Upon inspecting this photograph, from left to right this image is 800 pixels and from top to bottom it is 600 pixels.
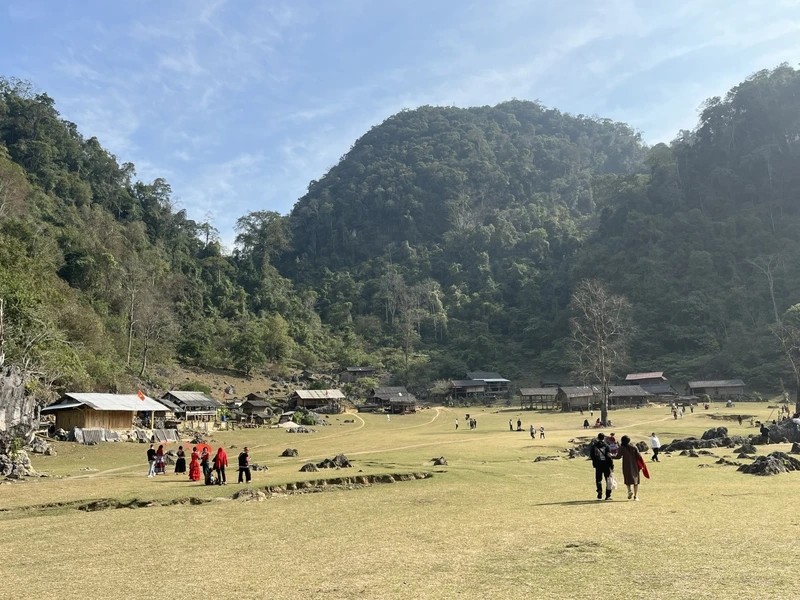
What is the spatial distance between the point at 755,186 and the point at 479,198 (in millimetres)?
84391

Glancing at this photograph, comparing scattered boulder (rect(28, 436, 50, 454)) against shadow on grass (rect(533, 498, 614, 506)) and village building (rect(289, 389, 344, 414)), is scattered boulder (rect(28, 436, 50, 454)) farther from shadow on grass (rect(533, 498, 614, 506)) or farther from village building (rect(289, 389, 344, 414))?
village building (rect(289, 389, 344, 414))

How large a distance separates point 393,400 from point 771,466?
63721mm

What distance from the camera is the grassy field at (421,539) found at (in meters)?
7.80

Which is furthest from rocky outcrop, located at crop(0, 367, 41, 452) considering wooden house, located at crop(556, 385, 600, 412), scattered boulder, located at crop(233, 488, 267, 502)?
wooden house, located at crop(556, 385, 600, 412)

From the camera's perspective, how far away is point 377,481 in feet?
70.2

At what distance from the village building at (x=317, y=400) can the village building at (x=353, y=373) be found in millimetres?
19194

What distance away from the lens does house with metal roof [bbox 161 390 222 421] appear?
60969 millimetres

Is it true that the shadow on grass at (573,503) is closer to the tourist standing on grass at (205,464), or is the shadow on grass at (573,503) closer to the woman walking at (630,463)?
the woman walking at (630,463)

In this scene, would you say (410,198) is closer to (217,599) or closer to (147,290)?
(147,290)

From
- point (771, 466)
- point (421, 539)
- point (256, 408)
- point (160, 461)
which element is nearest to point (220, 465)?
point (160, 461)

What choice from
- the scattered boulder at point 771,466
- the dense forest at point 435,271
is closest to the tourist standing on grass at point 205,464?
the scattered boulder at point 771,466

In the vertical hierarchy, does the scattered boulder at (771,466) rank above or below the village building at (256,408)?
above

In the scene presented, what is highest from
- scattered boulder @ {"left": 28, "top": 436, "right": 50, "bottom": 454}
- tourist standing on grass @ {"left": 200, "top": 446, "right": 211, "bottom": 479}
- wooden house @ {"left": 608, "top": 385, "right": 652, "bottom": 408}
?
tourist standing on grass @ {"left": 200, "top": 446, "right": 211, "bottom": 479}

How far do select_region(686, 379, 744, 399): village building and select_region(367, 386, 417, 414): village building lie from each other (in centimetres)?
3997
